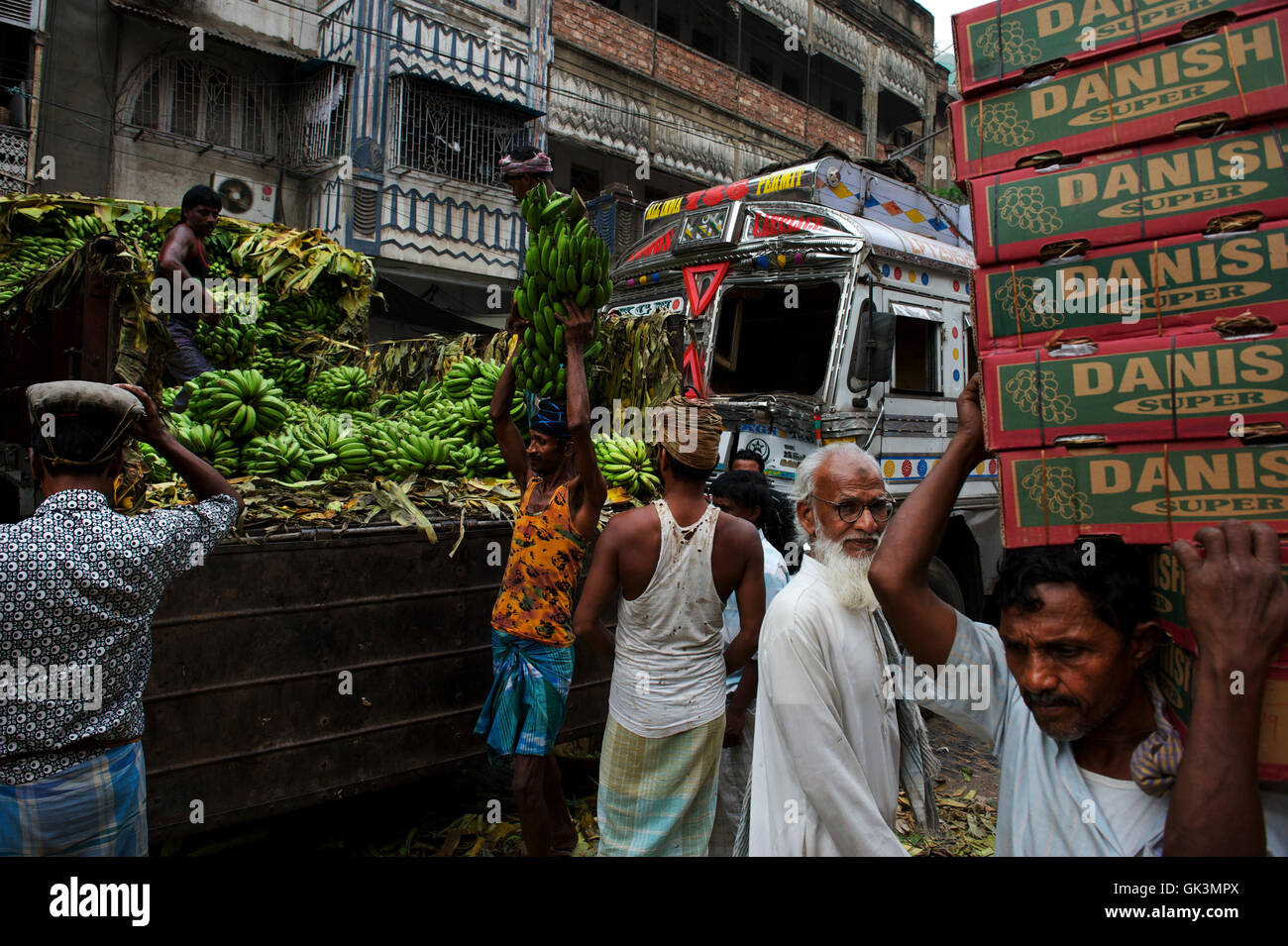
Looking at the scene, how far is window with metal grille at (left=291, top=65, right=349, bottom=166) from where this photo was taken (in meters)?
12.9

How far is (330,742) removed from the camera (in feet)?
10.8

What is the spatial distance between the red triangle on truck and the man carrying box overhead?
15.8 feet

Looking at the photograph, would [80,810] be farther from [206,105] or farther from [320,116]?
[320,116]

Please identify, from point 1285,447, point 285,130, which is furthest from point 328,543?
point 285,130

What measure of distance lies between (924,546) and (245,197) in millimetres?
14056

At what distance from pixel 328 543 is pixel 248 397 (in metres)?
1.36

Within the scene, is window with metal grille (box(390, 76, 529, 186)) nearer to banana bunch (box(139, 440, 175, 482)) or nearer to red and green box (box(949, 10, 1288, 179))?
banana bunch (box(139, 440, 175, 482))

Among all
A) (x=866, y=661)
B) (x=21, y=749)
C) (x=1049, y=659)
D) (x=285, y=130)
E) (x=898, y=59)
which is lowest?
(x=21, y=749)

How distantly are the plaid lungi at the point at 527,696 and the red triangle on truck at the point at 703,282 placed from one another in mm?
3750

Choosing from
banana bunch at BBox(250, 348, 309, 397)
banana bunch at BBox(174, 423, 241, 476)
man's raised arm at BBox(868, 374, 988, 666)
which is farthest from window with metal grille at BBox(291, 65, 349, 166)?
man's raised arm at BBox(868, 374, 988, 666)

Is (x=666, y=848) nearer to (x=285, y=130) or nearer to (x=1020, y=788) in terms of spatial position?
(x=1020, y=788)

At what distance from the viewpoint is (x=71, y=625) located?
2.04 meters

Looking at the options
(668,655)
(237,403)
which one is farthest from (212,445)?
(668,655)

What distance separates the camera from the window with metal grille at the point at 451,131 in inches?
518
